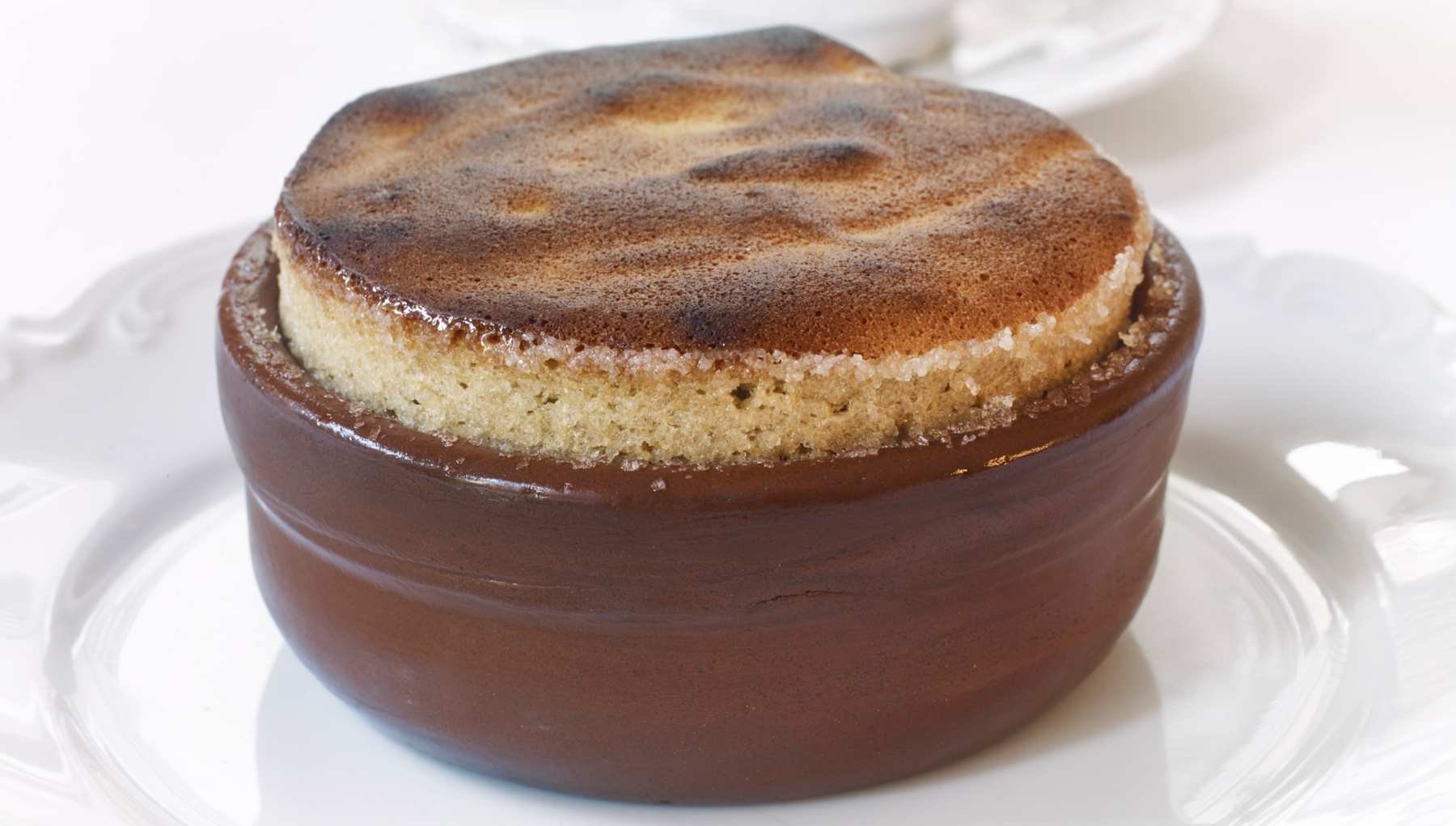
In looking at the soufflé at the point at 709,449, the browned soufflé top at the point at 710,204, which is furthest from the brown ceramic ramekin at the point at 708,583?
the browned soufflé top at the point at 710,204

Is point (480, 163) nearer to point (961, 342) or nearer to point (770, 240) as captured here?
point (770, 240)

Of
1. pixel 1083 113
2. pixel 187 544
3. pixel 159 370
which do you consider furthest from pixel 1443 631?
pixel 1083 113

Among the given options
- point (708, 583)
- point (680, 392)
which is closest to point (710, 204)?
point (680, 392)

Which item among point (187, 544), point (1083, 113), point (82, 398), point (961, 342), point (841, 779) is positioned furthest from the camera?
point (1083, 113)

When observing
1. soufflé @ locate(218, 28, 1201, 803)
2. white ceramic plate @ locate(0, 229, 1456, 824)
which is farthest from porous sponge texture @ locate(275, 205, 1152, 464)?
white ceramic plate @ locate(0, 229, 1456, 824)

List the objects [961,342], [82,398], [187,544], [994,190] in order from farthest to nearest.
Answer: [82,398] < [187,544] < [994,190] < [961,342]

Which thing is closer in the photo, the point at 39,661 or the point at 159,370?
the point at 39,661

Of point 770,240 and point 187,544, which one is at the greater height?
point 770,240

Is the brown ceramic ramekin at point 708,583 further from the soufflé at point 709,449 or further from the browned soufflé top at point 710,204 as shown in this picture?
the browned soufflé top at point 710,204
